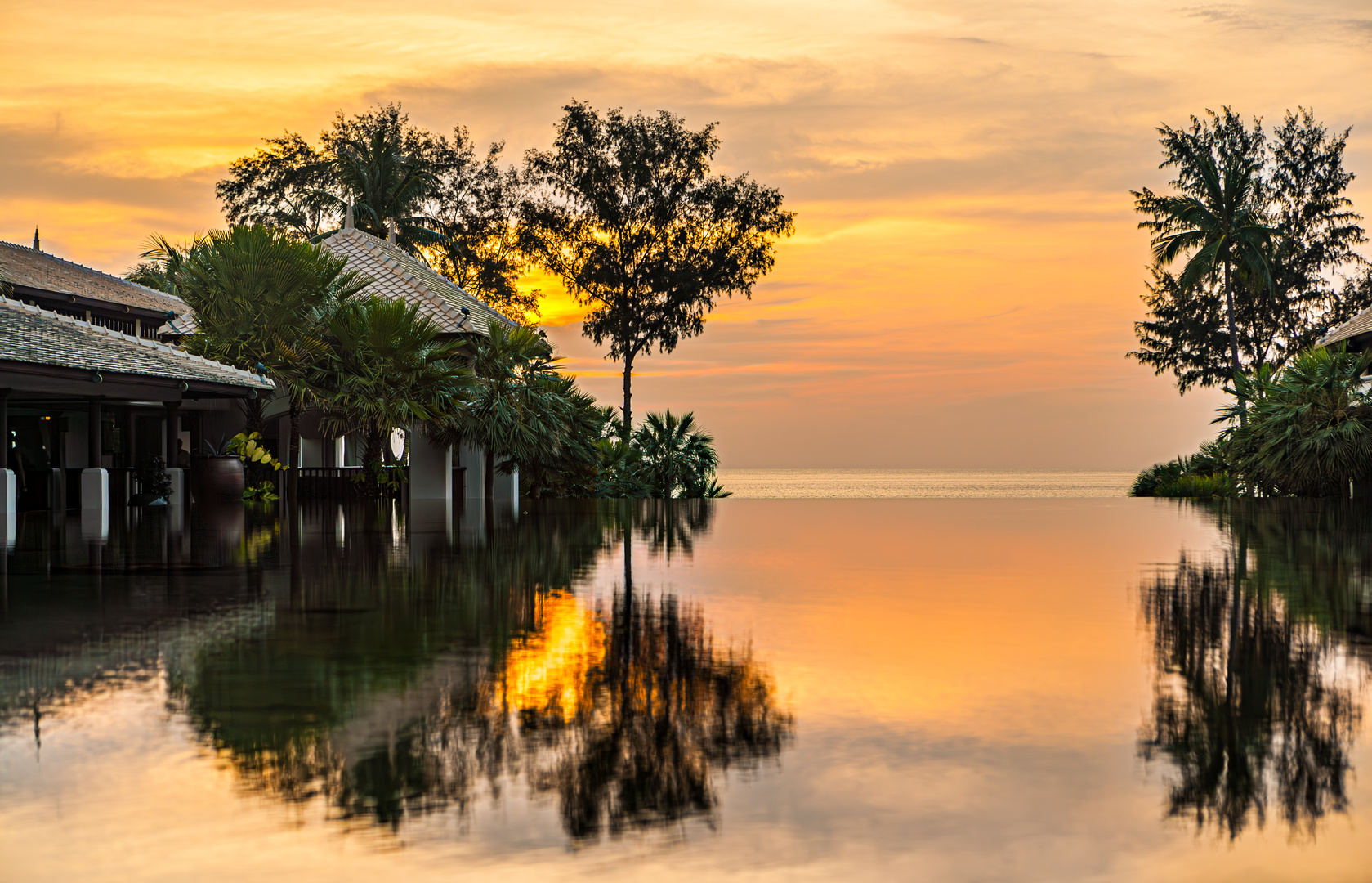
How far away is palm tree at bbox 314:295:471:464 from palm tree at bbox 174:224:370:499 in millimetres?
543

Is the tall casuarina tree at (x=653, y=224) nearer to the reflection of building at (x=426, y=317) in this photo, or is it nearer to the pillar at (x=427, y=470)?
the reflection of building at (x=426, y=317)

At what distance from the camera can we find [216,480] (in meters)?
25.9

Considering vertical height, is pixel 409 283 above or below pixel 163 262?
below

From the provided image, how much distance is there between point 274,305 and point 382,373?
3253 mm

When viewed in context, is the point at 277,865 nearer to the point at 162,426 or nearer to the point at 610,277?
the point at 162,426

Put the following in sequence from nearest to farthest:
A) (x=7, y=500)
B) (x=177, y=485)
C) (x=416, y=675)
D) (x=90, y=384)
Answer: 1. (x=416, y=675)
2. (x=7, y=500)
3. (x=90, y=384)
4. (x=177, y=485)

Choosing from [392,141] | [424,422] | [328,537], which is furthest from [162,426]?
[392,141]

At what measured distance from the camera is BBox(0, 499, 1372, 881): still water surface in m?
4.40

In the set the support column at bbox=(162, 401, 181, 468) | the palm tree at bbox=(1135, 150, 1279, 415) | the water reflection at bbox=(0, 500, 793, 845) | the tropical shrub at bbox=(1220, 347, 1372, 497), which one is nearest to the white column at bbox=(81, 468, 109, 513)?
the support column at bbox=(162, 401, 181, 468)

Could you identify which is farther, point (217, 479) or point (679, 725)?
point (217, 479)

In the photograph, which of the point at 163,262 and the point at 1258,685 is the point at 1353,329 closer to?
the point at 1258,685

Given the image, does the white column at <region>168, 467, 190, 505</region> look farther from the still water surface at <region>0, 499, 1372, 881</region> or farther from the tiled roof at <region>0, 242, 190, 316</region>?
the still water surface at <region>0, 499, 1372, 881</region>

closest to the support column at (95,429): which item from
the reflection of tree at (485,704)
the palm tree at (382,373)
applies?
the palm tree at (382,373)

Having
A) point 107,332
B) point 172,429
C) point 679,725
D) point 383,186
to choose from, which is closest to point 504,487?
point 172,429
